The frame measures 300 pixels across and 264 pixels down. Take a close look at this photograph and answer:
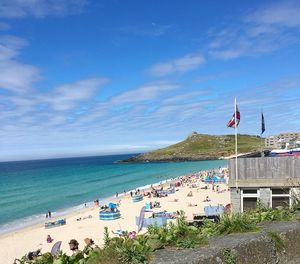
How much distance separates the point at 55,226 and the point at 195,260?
33.1 meters

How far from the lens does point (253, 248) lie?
528 centimetres

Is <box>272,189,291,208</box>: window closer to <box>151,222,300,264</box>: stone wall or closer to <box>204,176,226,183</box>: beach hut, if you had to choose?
<box>151,222,300,264</box>: stone wall

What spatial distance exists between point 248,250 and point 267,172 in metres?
9.59

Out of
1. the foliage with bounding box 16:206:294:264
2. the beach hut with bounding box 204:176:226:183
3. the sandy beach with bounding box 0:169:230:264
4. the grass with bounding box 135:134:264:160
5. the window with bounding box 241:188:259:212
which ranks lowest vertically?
the sandy beach with bounding box 0:169:230:264

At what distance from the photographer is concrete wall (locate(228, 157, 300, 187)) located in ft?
45.9

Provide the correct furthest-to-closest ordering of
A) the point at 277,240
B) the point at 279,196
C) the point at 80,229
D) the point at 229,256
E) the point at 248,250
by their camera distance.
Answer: the point at 80,229, the point at 279,196, the point at 277,240, the point at 248,250, the point at 229,256

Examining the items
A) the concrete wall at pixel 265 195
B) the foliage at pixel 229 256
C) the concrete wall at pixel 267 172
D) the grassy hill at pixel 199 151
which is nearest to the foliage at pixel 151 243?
the foliage at pixel 229 256

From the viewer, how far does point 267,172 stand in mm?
14320

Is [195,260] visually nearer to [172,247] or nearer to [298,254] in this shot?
[172,247]

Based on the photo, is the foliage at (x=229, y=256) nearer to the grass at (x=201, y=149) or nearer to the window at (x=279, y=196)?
the window at (x=279, y=196)

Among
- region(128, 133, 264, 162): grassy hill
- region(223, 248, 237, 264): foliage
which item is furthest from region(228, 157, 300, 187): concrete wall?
region(128, 133, 264, 162): grassy hill

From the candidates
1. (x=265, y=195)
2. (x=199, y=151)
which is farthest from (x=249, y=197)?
(x=199, y=151)

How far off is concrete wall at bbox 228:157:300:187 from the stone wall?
7.90 m

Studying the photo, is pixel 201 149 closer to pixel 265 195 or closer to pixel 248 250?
pixel 265 195
